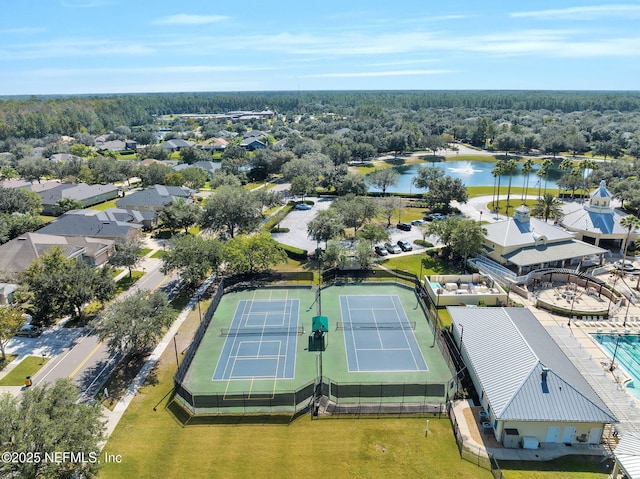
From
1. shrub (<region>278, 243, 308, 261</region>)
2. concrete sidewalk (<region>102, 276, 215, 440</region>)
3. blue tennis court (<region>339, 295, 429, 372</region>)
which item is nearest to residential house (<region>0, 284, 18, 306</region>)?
concrete sidewalk (<region>102, 276, 215, 440</region>)

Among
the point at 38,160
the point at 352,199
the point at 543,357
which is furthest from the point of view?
the point at 38,160

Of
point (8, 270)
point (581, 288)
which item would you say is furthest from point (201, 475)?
point (581, 288)

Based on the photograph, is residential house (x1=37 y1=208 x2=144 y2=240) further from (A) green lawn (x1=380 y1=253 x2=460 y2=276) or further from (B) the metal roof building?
(B) the metal roof building

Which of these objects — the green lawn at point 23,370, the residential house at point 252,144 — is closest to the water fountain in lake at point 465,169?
the residential house at point 252,144

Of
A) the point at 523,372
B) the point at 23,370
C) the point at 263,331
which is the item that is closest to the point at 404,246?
the point at 263,331

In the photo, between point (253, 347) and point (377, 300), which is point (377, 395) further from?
point (377, 300)

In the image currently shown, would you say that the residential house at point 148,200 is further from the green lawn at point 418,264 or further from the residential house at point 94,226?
the green lawn at point 418,264
